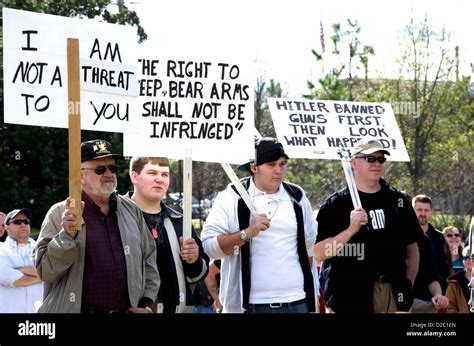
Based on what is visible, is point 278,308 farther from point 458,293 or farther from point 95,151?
point 458,293

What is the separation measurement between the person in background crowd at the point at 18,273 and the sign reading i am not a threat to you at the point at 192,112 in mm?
3270

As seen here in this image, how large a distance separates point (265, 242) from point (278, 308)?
1.66 feet

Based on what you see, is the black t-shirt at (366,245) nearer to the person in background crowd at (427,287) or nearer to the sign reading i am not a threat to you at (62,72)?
the person in background crowd at (427,287)

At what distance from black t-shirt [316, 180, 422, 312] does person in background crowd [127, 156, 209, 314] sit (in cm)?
100

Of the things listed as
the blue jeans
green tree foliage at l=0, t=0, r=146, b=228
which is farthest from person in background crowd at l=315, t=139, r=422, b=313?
green tree foliage at l=0, t=0, r=146, b=228

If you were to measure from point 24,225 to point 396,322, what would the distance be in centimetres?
505

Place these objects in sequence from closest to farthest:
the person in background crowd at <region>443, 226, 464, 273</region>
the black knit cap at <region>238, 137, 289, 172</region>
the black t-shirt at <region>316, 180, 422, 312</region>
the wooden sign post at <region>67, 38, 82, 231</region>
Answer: the wooden sign post at <region>67, 38, 82, 231</region>, the black t-shirt at <region>316, 180, 422, 312</region>, the black knit cap at <region>238, 137, 289, 172</region>, the person in background crowd at <region>443, 226, 464, 273</region>

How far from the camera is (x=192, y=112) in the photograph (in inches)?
334

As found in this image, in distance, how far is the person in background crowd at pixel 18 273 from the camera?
36.7 ft

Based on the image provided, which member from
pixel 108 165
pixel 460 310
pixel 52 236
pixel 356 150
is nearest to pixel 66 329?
pixel 52 236

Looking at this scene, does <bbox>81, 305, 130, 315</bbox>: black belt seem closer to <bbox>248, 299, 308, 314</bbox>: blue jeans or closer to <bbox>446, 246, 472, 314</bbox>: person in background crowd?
<bbox>248, 299, 308, 314</bbox>: blue jeans

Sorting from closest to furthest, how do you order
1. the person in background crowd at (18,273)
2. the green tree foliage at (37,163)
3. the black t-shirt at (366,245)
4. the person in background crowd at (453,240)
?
the black t-shirt at (366,245), the person in background crowd at (18,273), the person in background crowd at (453,240), the green tree foliage at (37,163)

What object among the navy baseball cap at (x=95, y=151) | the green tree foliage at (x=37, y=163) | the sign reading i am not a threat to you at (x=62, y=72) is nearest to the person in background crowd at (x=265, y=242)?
the sign reading i am not a threat to you at (x=62, y=72)

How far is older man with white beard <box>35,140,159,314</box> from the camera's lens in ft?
23.4
